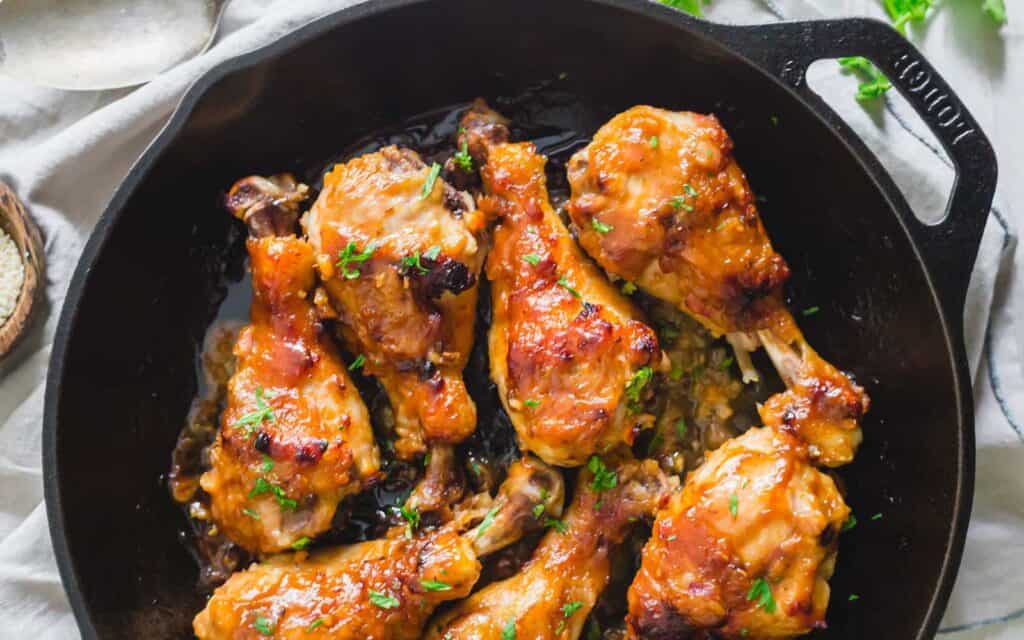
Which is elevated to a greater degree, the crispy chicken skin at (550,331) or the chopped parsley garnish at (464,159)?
the chopped parsley garnish at (464,159)

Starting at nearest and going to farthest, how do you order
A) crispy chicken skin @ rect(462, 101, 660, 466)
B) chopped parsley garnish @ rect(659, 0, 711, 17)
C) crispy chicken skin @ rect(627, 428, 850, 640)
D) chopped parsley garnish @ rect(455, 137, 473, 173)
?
crispy chicken skin @ rect(627, 428, 850, 640) → crispy chicken skin @ rect(462, 101, 660, 466) → chopped parsley garnish @ rect(455, 137, 473, 173) → chopped parsley garnish @ rect(659, 0, 711, 17)

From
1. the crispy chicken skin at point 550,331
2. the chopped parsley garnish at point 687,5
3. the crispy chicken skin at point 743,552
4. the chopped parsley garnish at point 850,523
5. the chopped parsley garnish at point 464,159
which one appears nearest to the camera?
the crispy chicken skin at point 743,552

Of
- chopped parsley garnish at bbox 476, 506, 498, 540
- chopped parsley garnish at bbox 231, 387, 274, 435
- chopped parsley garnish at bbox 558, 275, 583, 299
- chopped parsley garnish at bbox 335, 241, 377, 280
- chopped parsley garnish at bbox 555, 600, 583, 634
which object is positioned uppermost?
chopped parsley garnish at bbox 335, 241, 377, 280

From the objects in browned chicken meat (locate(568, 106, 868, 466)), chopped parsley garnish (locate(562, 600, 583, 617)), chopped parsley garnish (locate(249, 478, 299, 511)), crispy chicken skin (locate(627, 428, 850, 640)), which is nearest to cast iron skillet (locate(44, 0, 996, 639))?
browned chicken meat (locate(568, 106, 868, 466))

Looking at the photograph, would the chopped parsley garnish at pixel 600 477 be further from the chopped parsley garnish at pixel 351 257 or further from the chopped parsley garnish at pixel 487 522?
the chopped parsley garnish at pixel 351 257

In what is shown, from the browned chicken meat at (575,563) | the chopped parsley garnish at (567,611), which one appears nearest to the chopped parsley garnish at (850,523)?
the browned chicken meat at (575,563)

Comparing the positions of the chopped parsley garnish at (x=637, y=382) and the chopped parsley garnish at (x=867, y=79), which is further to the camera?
the chopped parsley garnish at (x=867, y=79)

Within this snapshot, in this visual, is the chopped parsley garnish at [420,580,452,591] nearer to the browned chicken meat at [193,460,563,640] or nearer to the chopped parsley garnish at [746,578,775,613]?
the browned chicken meat at [193,460,563,640]
